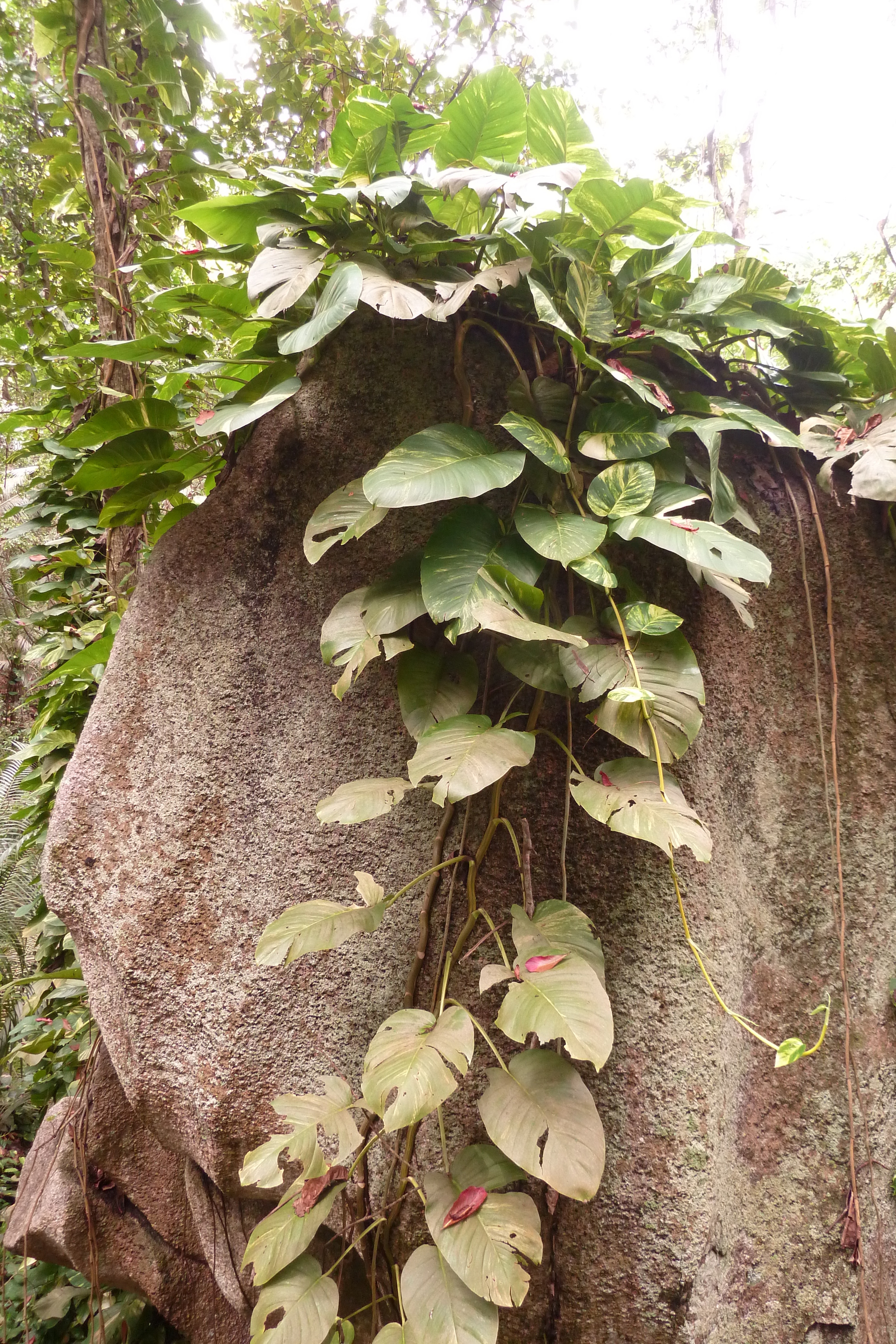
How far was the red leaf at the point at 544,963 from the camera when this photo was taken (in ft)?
2.94

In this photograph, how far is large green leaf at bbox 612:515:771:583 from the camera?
3.17ft

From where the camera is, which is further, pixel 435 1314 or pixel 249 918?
pixel 249 918

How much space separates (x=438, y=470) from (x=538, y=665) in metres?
0.32

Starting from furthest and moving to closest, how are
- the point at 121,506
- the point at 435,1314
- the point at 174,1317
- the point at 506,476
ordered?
the point at 174,1317 → the point at 121,506 → the point at 506,476 → the point at 435,1314

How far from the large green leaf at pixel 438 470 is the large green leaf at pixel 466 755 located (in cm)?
32

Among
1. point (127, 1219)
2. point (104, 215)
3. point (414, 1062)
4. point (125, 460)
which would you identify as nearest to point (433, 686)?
point (414, 1062)

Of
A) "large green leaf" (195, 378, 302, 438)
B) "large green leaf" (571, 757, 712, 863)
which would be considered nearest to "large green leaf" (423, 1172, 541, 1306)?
"large green leaf" (571, 757, 712, 863)

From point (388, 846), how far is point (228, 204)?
46.2 inches

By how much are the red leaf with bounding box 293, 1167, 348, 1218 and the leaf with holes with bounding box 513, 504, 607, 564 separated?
0.96 meters

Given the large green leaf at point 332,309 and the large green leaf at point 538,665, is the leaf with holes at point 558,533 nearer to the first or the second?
the large green leaf at point 538,665

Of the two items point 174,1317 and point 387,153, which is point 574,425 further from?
point 174,1317

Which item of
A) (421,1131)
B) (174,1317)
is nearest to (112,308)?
(421,1131)

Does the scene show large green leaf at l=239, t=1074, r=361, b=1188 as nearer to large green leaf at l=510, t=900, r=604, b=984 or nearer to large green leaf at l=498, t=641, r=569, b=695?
large green leaf at l=510, t=900, r=604, b=984

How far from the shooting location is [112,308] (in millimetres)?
2045
